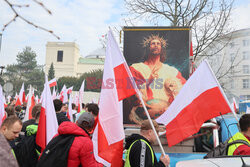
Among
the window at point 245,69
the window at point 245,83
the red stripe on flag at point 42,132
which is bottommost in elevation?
the red stripe on flag at point 42,132

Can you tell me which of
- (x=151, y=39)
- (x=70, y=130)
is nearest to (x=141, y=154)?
(x=70, y=130)

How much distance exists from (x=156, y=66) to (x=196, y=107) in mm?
3456

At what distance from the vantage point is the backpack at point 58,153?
2896 mm

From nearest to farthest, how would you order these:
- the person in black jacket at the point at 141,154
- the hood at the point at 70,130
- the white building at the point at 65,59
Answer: the hood at the point at 70,130 → the person in black jacket at the point at 141,154 → the white building at the point at 65,59

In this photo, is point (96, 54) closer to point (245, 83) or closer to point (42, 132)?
point (245, 83)

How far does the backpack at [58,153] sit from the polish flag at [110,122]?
476 mm

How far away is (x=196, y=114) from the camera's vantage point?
3.77m

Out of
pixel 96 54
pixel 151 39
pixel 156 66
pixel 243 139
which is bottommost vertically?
pixel 243 139

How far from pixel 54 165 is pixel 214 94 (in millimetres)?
2236

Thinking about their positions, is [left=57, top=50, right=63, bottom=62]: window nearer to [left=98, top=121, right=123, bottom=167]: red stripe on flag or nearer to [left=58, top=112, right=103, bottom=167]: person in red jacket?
[left=98, top=121, right=123, bottom=167]: red stripe on flag

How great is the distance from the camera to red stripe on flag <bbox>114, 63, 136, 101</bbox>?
3.68 m

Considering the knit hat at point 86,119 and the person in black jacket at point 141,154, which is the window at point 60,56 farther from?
the person in black jacket at point 141,154

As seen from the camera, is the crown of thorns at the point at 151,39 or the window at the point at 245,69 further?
the window at the point at 245,69

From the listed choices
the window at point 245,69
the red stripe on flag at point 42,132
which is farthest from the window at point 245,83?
the red stripe on flag at point 42,132
